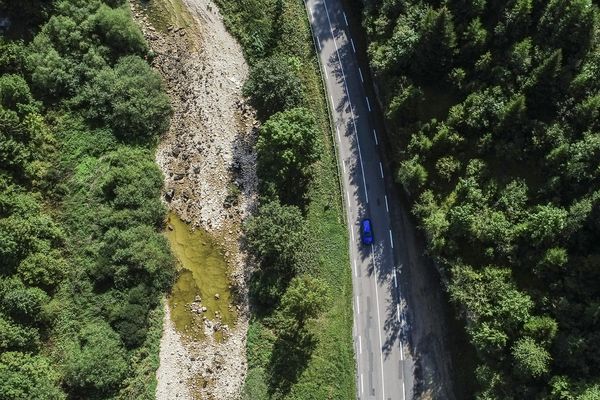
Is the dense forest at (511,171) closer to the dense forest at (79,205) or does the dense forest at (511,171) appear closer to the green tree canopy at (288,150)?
the green tree canopy at (288,150)

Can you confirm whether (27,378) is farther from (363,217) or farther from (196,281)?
(363,217)

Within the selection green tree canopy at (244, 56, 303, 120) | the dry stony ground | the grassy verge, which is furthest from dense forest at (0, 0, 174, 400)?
green tree canopy at (244, 56, 303, 120)

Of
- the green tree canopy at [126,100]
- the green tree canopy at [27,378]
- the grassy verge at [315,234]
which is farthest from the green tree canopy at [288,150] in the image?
the green tree canopy at [27,378]

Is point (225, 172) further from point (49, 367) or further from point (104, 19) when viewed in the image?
point (49, 367)

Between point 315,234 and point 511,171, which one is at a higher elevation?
point 511,171

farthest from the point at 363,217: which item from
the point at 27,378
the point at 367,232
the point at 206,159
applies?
the point at 27,378
